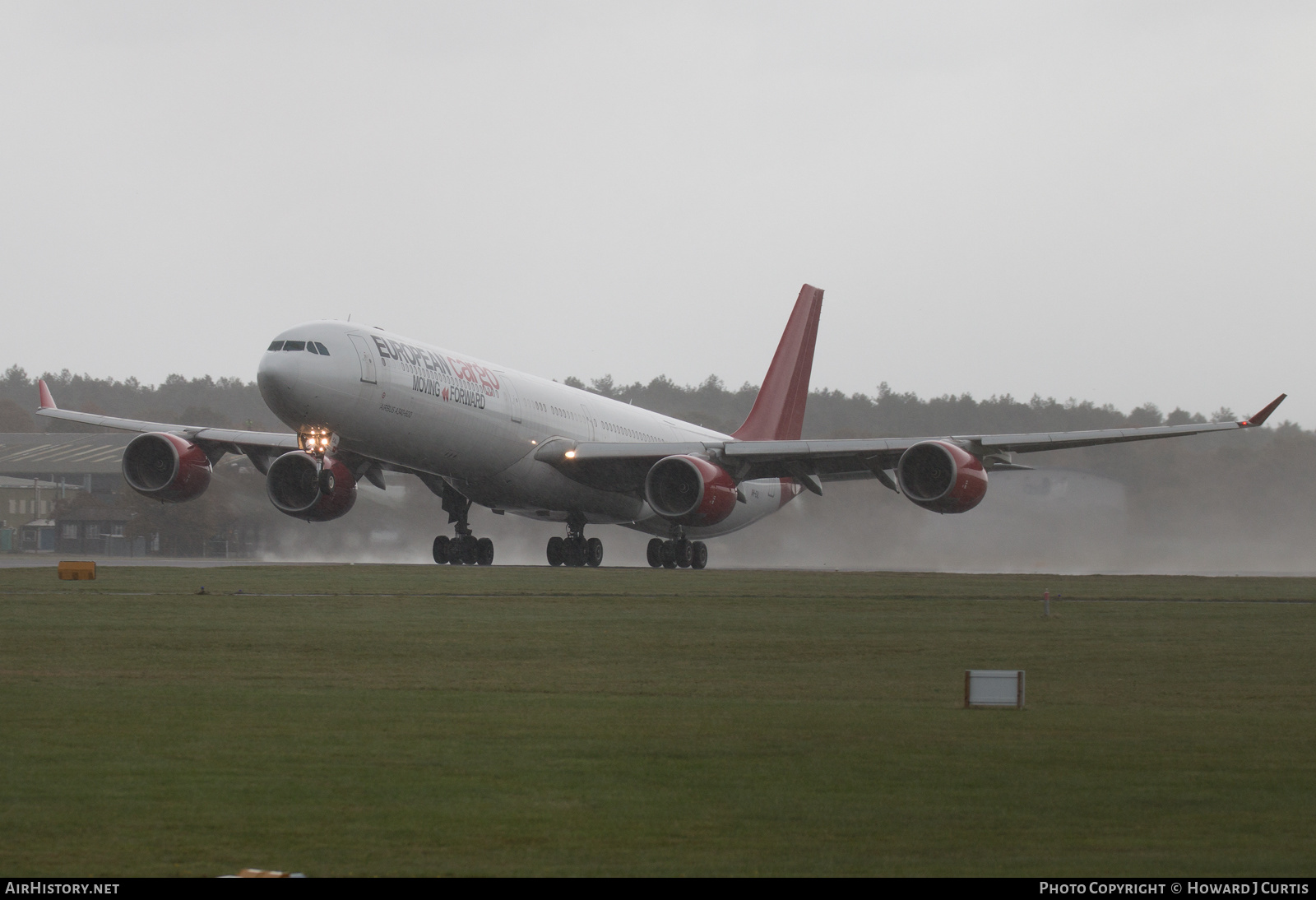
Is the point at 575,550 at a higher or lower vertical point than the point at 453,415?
lower

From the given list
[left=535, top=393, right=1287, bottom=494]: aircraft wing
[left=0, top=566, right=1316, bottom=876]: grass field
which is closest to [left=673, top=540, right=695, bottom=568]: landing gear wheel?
[left=535, top=393, right=1287, bottom=494]: aircraft wing

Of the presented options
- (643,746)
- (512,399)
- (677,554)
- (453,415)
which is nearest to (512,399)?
(512,399)

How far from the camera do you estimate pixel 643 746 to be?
34.9 ft

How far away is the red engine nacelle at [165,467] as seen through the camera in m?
40.7

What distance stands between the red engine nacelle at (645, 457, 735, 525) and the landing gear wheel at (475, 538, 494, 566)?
6647 millimetres

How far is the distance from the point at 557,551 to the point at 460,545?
2.94 meters

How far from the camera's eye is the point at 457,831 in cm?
775

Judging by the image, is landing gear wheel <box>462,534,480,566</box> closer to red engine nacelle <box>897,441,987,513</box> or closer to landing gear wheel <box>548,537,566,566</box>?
landing gear wheel <box>548,537,566,566</box>

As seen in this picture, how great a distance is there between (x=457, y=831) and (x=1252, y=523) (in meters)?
51.8

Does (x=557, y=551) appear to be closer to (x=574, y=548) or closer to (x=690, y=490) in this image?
(x=574, y=548)

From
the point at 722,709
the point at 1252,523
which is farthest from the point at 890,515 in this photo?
the point at 722,709

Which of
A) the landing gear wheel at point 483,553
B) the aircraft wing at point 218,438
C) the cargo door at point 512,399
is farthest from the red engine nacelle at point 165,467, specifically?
the cargo door at point 512,399

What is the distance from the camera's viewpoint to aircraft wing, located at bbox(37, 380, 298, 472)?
42.0 metres
